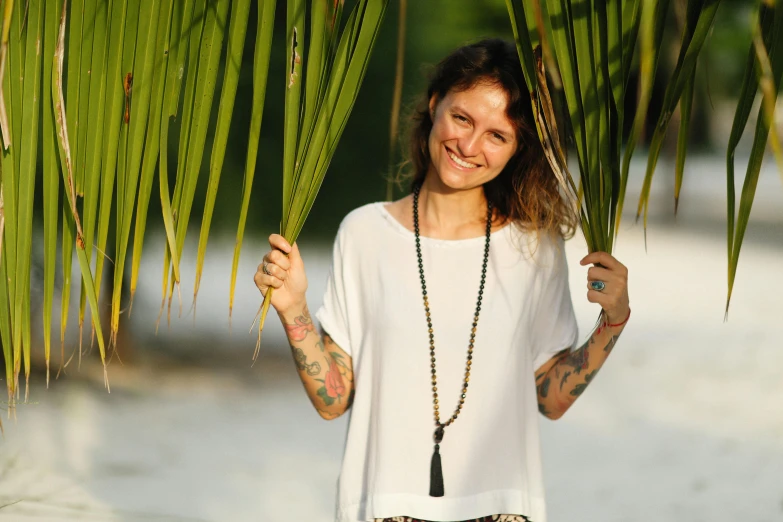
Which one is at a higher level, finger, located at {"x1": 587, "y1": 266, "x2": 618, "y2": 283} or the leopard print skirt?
finger, located at {"x1": 587, "y1": 266, "x2": 618, "y2": 283}

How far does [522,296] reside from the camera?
5.48ft

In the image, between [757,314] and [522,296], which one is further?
[757,314]

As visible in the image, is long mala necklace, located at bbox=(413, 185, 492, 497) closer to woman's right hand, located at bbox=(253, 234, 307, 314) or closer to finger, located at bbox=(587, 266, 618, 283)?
woman's right hand, located at bbox=(253, 234, 307, 314)

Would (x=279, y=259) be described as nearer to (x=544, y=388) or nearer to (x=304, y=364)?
(x=304, y=364)

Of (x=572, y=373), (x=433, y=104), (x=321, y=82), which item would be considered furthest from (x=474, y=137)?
(x=321, y=82)

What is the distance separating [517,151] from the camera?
1638 millimetres

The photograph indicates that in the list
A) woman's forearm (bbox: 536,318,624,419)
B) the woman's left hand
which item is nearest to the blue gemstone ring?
the woman's left hand

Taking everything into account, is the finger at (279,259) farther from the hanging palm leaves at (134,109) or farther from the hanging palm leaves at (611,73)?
the hanging palm leaves at (611,73)

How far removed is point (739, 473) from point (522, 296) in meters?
3.88

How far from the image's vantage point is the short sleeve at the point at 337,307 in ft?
5.68

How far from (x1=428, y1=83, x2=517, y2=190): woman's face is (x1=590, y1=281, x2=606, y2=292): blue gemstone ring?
316 millimetres

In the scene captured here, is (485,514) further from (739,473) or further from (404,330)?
(739,473)

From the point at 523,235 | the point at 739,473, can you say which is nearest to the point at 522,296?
the point at 523,235

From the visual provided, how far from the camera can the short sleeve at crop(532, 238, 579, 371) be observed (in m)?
1.68
